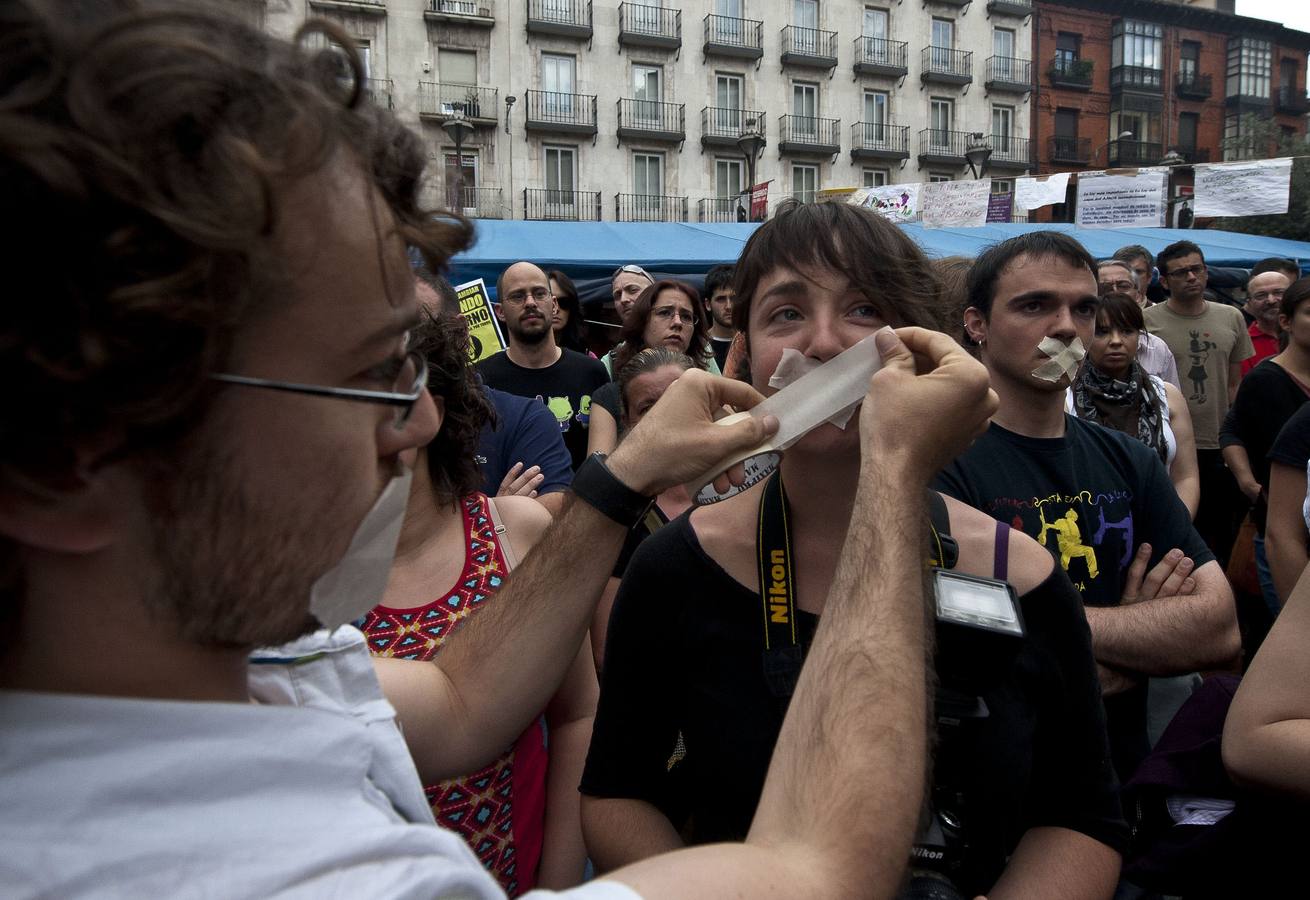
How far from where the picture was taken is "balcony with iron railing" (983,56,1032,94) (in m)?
35.6

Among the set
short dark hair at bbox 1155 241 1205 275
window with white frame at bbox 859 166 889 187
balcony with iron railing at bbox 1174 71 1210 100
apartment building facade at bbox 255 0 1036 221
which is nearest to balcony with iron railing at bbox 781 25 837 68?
apartment building facade at bbox 255 0 1036 221

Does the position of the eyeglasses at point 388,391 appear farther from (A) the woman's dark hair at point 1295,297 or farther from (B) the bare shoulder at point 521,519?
(A) the woman's dark hair at point 1295,297

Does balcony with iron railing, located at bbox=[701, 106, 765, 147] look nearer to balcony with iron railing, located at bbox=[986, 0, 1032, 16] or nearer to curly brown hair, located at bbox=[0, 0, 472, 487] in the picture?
balcony with iron railing, located at bbox=[986, 0, 1032, 16]

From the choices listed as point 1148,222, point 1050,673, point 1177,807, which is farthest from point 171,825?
point 1148,222

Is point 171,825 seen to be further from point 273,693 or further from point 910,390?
point 910,390

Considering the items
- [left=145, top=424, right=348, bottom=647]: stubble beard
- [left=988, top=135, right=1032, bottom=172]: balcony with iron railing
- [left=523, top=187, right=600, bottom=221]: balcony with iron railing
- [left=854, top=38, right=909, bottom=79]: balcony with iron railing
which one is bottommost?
[left=145, top=424, right=348, bottom=647]: stubble beard

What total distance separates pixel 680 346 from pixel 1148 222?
10.0 meters

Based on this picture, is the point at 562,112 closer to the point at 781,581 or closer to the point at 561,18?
the point at 561,18

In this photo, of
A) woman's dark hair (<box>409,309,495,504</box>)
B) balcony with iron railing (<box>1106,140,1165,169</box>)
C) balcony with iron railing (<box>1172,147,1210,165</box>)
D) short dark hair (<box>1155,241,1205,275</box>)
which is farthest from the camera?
balcony with iron railing (<box>1172,147,1210,165</box>)

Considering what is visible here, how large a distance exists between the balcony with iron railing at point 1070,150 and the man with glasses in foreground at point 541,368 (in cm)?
3845

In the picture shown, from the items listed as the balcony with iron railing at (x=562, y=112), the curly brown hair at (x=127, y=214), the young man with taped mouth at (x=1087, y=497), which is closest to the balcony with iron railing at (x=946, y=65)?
the balcony with iron railing at (x=562, y=112)

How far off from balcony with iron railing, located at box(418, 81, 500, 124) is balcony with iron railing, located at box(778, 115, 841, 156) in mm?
10298

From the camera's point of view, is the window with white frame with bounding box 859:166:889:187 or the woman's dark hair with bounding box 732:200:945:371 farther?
the window with white frame with bounding box 859:166:889:187

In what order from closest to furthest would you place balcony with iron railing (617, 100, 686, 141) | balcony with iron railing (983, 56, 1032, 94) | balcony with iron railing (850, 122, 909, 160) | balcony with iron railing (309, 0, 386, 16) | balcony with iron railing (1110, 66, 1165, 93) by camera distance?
balcony with iron railing (309, 0, 386, 16), balcony with iron railing (617, 100, 686, 141), balcony with iron railing (850, 122, 909, 160), balcony with iron railing (983, 56, 1032, 94), balcony with iron railing (1110, 66, 1165, 93)
